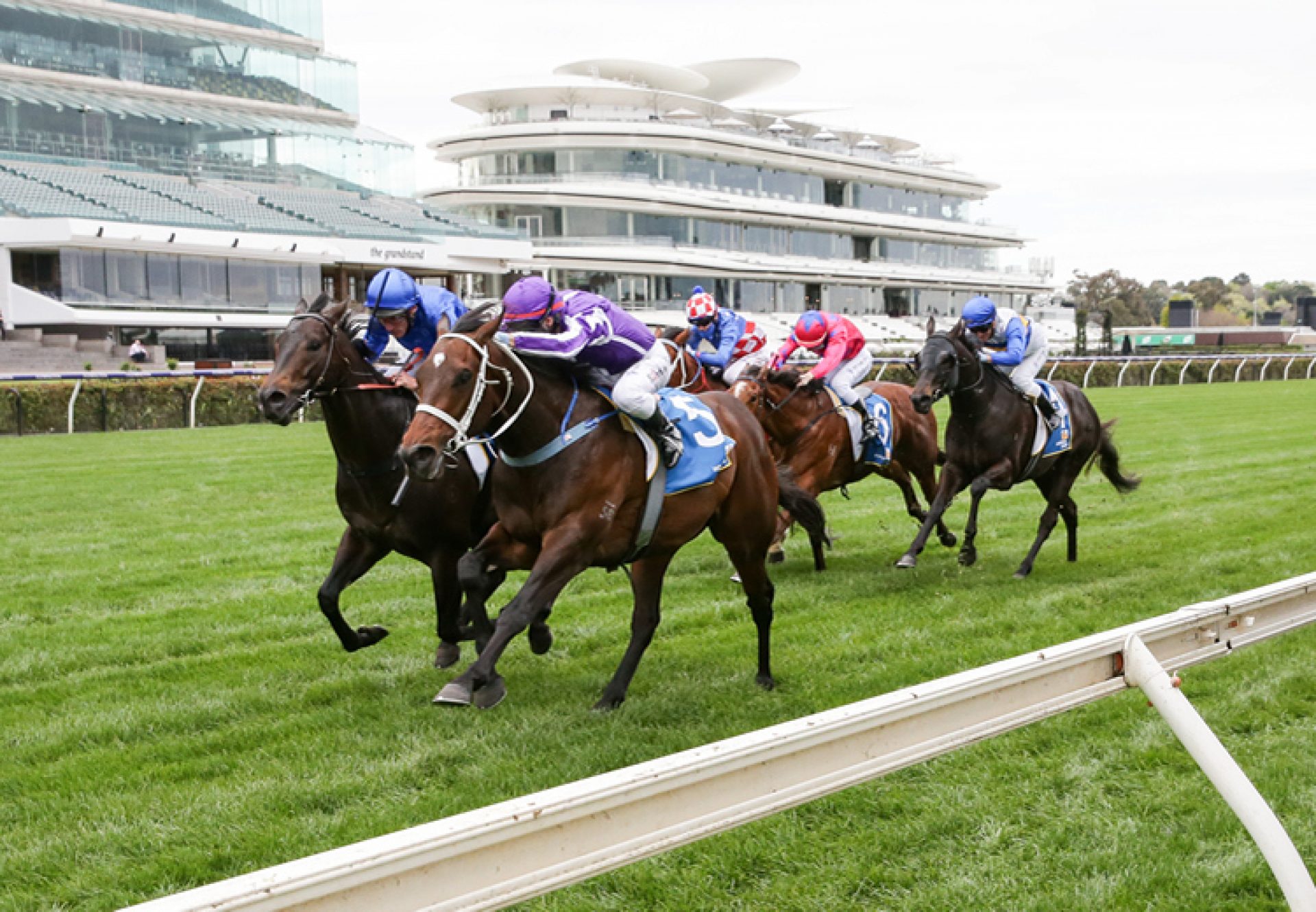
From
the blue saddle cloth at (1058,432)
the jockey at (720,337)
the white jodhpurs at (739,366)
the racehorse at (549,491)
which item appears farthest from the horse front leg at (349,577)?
the blue saddle cloth at (1058,432)

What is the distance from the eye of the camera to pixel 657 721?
4.52 metres

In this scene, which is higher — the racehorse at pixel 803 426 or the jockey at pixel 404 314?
the jockey at pixel 404 314

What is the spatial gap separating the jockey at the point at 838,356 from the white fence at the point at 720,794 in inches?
195

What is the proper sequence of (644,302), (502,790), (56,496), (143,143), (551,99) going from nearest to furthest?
(502,790)
(56,496)
(143,143)
(644,302)
(551,99)

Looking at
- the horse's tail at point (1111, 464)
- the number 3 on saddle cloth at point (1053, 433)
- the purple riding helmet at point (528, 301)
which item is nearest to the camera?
the purple riding helmet at point (528, 301)

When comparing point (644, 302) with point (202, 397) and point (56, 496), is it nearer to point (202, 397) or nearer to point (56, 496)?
point (202, 397)

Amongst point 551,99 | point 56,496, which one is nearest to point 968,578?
point 56,496

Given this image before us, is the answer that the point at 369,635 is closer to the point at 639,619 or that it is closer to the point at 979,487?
the point at 639,619

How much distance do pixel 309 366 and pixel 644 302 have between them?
140 feet

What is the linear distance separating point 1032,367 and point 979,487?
91cm

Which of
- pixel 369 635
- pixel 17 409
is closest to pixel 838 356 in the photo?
pixel 369 635

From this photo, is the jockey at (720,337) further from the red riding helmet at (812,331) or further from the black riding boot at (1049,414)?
the black riding boot at (1049,414)

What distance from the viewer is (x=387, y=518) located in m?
4.93

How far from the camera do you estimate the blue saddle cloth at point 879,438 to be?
8133mm
